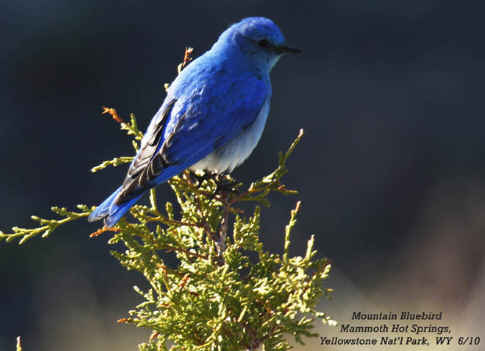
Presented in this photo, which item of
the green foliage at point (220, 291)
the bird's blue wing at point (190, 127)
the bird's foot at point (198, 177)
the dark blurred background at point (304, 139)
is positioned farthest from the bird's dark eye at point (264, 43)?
the dark blurred background at point (304, 139)

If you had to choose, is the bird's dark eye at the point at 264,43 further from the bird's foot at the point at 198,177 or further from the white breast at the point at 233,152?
the bird's foot at the point at 198,177

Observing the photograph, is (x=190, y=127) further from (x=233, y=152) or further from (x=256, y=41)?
(x=256, y=41)

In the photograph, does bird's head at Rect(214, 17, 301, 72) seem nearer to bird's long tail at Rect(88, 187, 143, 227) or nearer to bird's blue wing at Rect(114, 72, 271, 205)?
bird's blue wing at Rect(114, 72, 271, 205)

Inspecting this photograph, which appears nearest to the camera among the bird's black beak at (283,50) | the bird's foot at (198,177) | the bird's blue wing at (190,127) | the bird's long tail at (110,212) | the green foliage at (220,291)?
the green foliage at (220,291)

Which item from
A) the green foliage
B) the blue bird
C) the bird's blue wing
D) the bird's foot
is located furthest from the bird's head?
the green foliage

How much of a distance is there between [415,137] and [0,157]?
453cm

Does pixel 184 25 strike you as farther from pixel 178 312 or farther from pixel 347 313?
pixel 178 312

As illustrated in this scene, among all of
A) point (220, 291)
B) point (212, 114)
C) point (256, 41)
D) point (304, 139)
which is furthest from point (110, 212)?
point (304, 139)

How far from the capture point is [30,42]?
26.9ft

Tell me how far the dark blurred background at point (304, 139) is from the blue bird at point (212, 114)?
2391mm

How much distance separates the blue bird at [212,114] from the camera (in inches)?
113

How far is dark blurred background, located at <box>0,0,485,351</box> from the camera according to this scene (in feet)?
18.5

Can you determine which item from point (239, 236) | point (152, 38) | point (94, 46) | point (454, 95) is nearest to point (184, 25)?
point (152, 38)

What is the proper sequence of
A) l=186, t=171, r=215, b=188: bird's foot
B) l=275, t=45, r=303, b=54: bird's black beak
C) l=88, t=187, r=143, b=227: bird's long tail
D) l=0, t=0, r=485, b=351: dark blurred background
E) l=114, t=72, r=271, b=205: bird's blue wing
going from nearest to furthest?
l=88, t=187, r=143, b=227: bird's long tail, l=114, t=72, r=271, b=205: bird's blue wing, l=186, t=171, r=215, b=188: bird's foot, l=275, t=45, r=303, b=54: bird's black beak, l=0, t=0, r=485, b=351: dark blurred background
